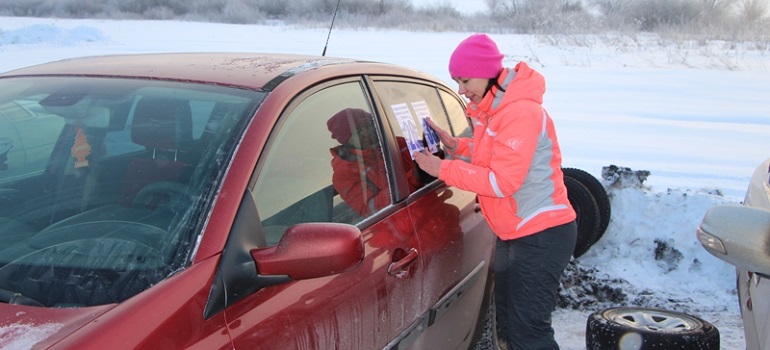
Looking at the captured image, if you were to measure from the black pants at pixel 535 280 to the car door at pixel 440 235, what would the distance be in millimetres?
201

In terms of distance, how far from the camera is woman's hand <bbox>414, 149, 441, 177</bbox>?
2.96 m

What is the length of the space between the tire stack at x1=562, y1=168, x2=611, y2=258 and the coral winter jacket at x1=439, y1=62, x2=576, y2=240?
169 centimetres

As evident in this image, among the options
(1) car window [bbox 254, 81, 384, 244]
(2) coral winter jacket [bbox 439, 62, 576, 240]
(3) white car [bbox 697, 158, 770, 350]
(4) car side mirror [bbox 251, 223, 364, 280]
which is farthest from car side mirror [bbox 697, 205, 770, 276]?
(4) car side mirror [bbox 251, 223, 364, 280]

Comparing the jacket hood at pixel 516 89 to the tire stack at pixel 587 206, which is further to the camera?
the tire stack at pixel 587 206

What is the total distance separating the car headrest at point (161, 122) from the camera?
229cm

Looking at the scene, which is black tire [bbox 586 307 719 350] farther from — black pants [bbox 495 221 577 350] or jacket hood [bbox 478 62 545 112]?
jacket hood [bbox 478 62 545 112]

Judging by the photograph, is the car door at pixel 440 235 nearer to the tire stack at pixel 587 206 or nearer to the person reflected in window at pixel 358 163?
the person reflected in window at pixel 358 163

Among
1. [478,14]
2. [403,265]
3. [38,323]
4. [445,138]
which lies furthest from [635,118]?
[478,14]

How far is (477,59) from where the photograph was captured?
2980 mm

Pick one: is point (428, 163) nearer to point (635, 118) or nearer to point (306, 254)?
point (306, 254)

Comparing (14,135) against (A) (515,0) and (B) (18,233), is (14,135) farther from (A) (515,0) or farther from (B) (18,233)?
(A) (515,0)


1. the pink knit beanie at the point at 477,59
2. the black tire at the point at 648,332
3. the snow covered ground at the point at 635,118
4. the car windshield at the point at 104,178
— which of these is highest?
the pink knit beanie at the point at 477,59

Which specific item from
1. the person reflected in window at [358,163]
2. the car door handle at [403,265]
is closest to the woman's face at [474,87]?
the person reflected in window at [358,163]

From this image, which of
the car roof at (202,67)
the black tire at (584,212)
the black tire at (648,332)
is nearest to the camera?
the car roof at (202,67)
